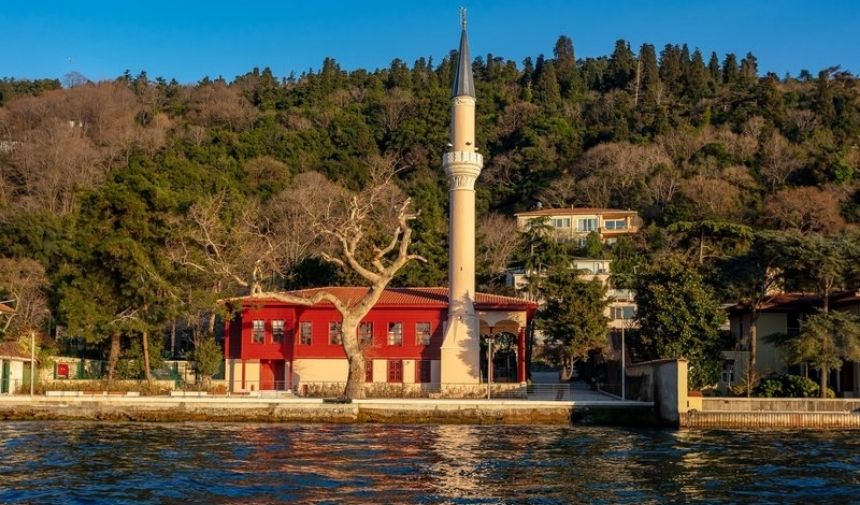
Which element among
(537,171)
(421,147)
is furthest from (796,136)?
(421,147)

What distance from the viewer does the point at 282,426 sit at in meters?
35.3

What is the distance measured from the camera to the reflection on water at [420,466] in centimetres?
2016

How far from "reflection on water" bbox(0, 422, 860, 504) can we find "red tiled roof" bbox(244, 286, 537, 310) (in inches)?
539

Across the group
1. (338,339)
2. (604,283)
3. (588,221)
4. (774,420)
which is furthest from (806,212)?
(774,420)

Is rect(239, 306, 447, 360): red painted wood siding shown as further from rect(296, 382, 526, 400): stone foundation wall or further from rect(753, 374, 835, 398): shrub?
rect(753, 374, 835, 398): shrub

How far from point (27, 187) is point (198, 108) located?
34815 mm

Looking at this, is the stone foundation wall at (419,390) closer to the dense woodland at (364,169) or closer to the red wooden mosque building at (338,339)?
the red wooden mosque building at (338,339)

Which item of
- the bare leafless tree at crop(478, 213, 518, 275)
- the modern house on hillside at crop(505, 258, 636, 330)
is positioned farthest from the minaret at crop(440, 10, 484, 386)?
the bare leafless tree at crop(478, 213, 518, 275)

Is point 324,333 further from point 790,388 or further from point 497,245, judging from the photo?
point 497,245

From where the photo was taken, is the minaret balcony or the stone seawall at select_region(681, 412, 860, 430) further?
the minaret balcony

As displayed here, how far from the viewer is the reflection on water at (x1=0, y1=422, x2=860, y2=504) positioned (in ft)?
66.1

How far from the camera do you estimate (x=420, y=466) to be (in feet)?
79.3

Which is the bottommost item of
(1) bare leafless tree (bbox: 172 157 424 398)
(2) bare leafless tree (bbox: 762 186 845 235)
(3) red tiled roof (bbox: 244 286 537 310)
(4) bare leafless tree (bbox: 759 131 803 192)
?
(3) red tiled roof (bbox: 244 286 537 310)

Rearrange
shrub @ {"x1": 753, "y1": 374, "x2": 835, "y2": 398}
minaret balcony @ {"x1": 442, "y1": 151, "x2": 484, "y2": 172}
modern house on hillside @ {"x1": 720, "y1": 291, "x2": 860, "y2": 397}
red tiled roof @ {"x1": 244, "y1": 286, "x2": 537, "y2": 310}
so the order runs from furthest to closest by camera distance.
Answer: red tiled roof @ {"x1": 244, "y1": 286, "x2": 537, "y2": 310} → minaret balcony @ {"x1": 442, "y1": 151, "x2": 484, "y2": 172} → modern house on hillside @ {"x1": 720, "y1": 291, "x2": 860, "y2": 397} → shrub @ {"x1": 753, "y1": 374, "x2": 835, "y2": 398}
